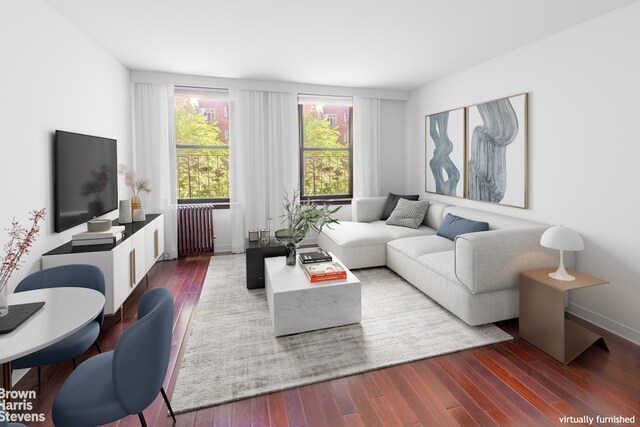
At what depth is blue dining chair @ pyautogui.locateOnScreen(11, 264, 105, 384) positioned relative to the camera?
1.75 metres

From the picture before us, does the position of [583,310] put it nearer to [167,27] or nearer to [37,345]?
[37,345]

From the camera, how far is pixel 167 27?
124 inches

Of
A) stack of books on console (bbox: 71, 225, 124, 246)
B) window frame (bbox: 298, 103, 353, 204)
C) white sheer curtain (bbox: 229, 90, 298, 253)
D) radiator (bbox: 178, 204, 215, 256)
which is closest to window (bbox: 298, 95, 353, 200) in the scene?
window frame (bbox: 298, 103, 353, 204)

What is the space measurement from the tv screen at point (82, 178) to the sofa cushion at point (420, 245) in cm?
316

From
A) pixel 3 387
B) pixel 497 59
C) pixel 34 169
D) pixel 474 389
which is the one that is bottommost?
pixel 474 389

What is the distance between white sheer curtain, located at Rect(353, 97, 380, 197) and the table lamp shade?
332 cm

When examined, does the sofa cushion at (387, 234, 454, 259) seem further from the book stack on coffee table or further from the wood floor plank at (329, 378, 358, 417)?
the wood floor plank at (329, 378, 358, 417)

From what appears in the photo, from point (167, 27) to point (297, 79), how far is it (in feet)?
6.95

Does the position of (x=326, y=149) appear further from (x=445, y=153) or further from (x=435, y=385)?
(x=435, y=385)

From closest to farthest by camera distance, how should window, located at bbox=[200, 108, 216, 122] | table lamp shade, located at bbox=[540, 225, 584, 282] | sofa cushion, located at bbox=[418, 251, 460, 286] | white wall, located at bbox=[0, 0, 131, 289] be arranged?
white wall, located at bbox=[0, 0, 131, 289] → table lamp shade, located at bbox=[540, 225, 584, 282] → sofa cushion, located at bbox=[418, 251, 460, 286] → window, located at bbox=[200, 108, 216, 122]

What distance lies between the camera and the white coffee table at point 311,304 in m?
2.66

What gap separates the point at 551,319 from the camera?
7.89 ft

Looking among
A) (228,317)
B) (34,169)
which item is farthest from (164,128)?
(228,317)

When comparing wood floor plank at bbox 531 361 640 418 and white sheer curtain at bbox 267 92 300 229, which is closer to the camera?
wood floor plank at bbox 531 361 640 418
